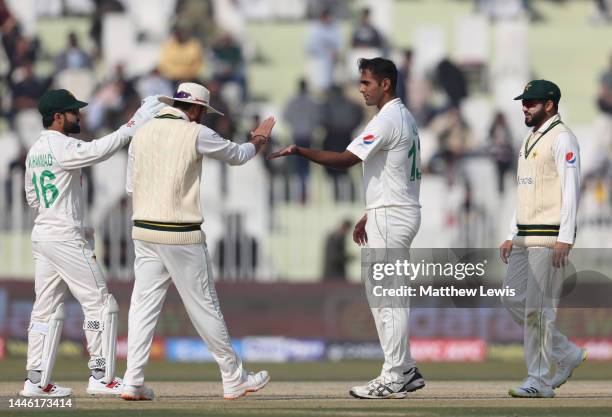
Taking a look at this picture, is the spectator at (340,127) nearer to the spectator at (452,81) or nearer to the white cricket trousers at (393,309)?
the spectator at (452,81)

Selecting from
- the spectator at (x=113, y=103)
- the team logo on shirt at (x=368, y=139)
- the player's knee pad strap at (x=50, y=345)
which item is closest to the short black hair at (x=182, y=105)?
the team logo on shirt at (x=368, y=139)

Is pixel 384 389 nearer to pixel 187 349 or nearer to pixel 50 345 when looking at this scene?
pixel 50 345

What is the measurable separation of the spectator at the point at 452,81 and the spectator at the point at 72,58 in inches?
196

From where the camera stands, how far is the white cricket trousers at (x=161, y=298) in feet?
29.5

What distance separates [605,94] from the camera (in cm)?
2170

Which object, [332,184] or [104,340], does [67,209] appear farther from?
[332,184]

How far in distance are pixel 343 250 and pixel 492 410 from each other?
9.39 m

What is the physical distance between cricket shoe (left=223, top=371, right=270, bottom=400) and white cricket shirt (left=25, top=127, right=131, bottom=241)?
1.37 metres

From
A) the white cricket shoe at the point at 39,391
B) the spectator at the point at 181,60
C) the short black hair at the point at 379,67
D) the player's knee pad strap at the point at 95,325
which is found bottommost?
the white cricket shoe at the point at 39,391

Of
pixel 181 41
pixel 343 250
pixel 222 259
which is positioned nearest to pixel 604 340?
pixel 343 250

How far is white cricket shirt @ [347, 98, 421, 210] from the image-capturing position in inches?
366

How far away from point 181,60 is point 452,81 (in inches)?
149

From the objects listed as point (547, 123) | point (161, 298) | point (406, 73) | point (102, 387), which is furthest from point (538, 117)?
point (406, 73)

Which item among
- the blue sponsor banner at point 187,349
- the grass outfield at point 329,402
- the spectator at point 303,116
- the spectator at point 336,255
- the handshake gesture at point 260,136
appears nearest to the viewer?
the grass outfield at point 329,402
